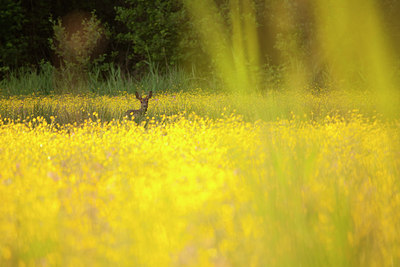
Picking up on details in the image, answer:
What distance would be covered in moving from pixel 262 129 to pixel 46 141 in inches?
114

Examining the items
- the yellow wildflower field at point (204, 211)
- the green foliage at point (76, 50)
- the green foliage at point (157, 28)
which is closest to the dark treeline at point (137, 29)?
the green foliage at point (157, 28)

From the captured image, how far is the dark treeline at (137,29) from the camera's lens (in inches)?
645

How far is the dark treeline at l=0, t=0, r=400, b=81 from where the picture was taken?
53.7 ft

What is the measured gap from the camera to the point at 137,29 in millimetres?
19578

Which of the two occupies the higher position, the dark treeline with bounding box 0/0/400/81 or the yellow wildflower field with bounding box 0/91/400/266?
the dark treeline with bounding box 0/0/400/81

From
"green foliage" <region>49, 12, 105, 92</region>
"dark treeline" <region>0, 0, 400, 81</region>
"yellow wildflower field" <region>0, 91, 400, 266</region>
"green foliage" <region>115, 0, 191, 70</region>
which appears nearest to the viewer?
"yellow wildflower field" <region>0, 91, 400, 266</region>

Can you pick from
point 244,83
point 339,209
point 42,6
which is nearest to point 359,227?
point 339,209

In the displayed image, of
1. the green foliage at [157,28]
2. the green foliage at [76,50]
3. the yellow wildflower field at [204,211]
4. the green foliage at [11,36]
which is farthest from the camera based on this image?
the green foliage at [11,36]

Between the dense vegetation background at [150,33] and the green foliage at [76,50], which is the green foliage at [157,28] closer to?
the dense vegetation background at [150,33]

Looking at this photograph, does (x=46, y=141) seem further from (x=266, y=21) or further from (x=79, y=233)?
(x=266, y=21)

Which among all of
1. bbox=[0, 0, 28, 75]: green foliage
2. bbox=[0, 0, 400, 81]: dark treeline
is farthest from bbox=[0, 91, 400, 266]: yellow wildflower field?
bbox=[0, 0, 28, 75]: green foliage

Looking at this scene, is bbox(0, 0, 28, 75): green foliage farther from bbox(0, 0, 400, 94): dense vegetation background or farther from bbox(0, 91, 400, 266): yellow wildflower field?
bbox(0, 91, 400, 266): yellow wildflower field

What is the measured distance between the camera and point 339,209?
10.5ft

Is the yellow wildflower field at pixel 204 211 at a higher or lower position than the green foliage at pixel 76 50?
lower
